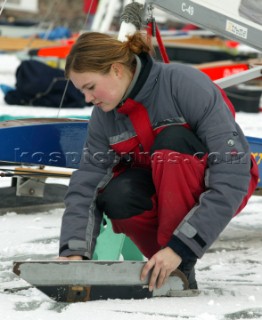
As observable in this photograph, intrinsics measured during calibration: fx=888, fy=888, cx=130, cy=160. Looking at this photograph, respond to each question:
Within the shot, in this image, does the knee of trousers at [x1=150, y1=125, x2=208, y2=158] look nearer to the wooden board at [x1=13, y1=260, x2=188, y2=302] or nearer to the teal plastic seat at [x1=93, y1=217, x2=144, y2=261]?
the wooden board at [x1=13, y1=260, x2=188, y2=302]

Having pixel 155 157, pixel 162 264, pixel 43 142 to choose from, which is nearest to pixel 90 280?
pixel 162 264

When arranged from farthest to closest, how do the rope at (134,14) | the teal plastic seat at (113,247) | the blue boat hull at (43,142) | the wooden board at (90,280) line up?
the rope at (134,14) < the blue boat hull at (43,142) < the teal plastic seat at (113,247) < the wooden board at (90,280)

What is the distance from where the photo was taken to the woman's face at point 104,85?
2377 millimetres

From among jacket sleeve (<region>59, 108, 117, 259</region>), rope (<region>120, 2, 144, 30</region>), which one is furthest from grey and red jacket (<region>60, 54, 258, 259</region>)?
rope (<region>120, 2, 144, 30</region>)

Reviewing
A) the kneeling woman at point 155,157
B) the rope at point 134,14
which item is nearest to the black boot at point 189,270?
the kneeling woman at point 155,157

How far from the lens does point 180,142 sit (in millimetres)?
2402

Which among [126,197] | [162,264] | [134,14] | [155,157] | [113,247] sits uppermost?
[134,14]

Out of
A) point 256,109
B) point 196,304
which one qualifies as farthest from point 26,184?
point 256,109

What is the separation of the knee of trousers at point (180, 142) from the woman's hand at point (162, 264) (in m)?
0.28

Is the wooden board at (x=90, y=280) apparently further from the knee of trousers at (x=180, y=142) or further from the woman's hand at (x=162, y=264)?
the knee of trousers at (x=180, y=142)

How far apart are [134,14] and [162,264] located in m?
1.83

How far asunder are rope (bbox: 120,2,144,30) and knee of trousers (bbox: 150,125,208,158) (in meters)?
1.52

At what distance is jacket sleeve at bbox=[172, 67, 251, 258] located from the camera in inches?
91.4

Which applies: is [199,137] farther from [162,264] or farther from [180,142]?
[162,264]
